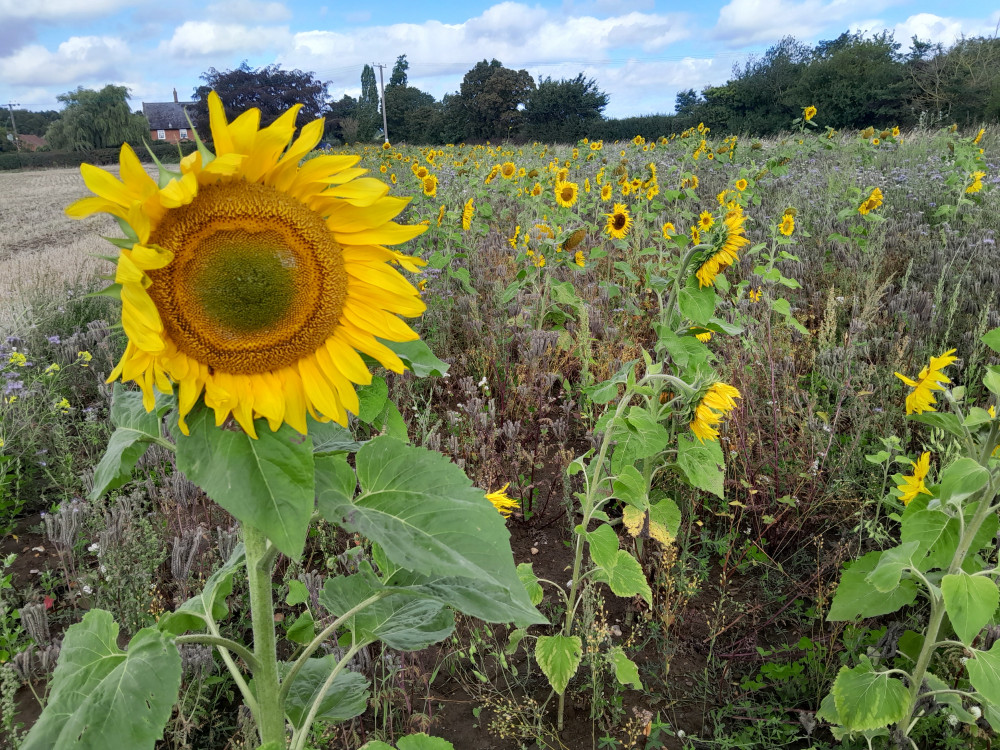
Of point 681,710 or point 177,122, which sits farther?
point 177,122

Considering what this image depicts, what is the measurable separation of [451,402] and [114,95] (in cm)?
5250

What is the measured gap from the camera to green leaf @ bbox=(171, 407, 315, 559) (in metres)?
0.77

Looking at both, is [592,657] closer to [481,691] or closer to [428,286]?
[481,691]

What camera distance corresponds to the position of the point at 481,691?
2.10 m

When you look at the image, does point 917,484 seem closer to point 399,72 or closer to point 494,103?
point 494,103

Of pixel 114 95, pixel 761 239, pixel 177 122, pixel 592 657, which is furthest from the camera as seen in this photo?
pixel 177 122

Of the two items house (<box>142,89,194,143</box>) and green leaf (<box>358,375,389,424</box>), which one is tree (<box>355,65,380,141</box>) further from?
green leaf (<box>358,375,389,424</box>)

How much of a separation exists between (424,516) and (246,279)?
42 centimetres

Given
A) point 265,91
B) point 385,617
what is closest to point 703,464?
point 385,617

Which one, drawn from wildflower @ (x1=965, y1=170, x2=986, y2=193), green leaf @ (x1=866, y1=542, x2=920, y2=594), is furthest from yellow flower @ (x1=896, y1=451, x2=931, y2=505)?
wildflower @ (x1=965, y1=170, x2=986, y2=193)

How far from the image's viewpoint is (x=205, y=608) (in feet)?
3.83

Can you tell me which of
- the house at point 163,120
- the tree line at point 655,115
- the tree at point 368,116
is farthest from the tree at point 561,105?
the house at point 163,120

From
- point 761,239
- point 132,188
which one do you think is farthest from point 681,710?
point 761,239

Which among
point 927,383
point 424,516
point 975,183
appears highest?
point 975,183
